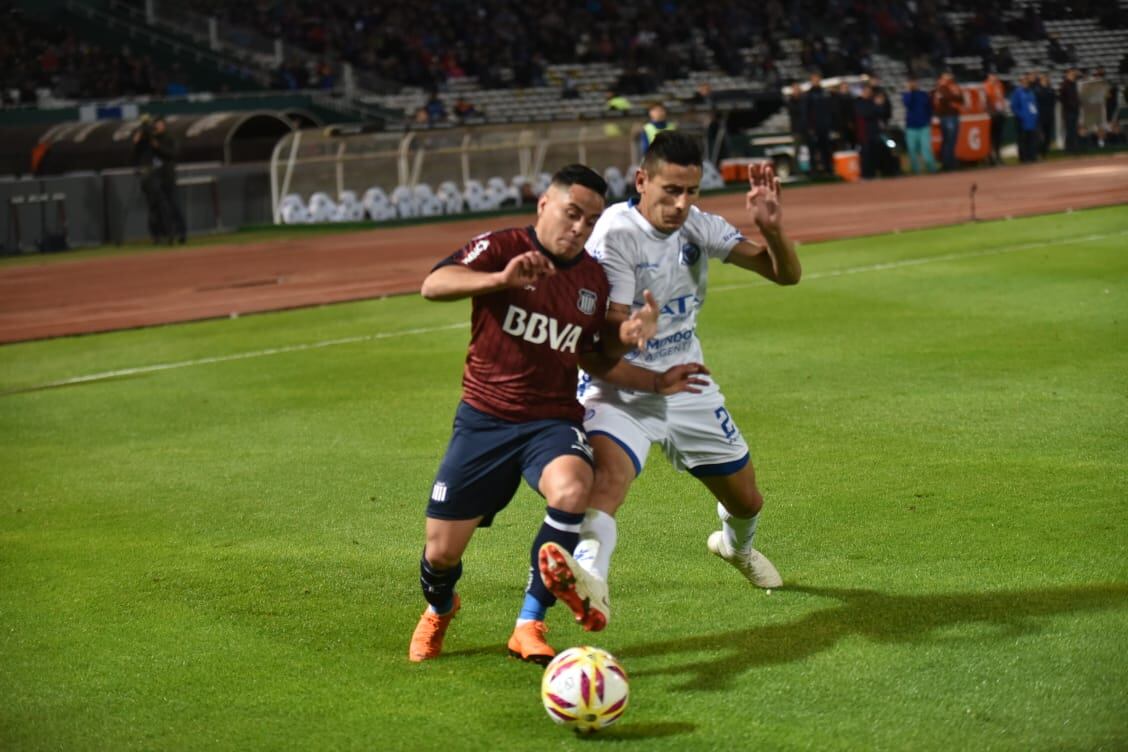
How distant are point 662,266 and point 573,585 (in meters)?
1.74

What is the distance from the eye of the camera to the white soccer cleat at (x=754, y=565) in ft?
23.1

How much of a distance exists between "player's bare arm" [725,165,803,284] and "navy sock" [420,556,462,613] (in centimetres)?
190

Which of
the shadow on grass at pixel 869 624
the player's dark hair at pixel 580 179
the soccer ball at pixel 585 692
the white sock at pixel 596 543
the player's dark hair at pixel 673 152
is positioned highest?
the player's dark hair at pixel 673 152

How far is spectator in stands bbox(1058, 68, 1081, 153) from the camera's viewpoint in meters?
43.1

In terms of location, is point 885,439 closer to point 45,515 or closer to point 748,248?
point 748,248

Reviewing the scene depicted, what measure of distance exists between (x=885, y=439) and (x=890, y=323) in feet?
17.2

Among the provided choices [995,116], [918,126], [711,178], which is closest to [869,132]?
[918,126]

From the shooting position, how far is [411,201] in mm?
34844

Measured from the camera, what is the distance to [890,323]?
15227 mm

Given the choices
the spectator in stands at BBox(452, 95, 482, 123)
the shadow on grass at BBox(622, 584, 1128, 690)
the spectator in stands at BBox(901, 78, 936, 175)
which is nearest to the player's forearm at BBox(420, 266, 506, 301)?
the shadow on grass at BBox(622, 584, 1128, 690)

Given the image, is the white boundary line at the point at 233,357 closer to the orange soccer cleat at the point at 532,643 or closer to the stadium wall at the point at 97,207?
the orange soccer cleat at the point at 532,643

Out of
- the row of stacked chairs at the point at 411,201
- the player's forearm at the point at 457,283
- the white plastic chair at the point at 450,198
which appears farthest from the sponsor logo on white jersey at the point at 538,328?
the white plastic chair at the point at 450,198

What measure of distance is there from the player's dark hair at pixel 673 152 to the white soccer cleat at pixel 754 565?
181 centimetres

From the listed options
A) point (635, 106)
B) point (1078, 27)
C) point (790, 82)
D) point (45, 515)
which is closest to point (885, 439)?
point (45, 515)
